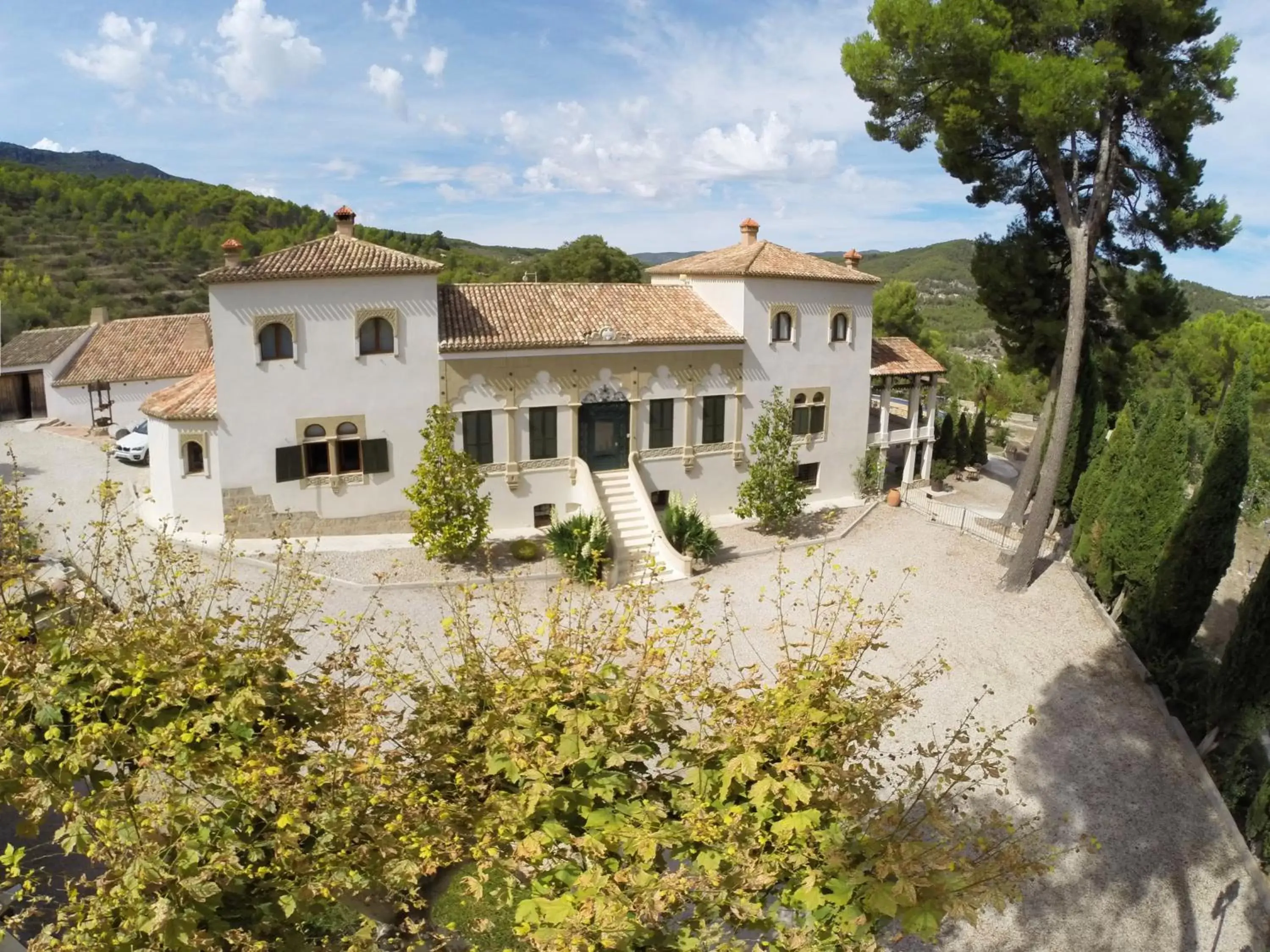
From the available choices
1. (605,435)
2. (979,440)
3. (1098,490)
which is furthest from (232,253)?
(979,440)

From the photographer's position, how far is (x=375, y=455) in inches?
784

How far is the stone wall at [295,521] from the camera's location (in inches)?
755

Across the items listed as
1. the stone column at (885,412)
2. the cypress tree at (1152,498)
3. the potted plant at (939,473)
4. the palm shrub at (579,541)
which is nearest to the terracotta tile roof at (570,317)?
the palm shrub at (579,541)

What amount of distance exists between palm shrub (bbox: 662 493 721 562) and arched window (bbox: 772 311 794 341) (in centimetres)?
591

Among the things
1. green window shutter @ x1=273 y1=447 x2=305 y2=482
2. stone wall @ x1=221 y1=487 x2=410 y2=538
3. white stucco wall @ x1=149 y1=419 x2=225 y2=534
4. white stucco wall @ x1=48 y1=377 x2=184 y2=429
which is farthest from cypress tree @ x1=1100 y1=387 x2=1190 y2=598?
white stucco wall @ x1=48 y1=377 x2=184 y2=429

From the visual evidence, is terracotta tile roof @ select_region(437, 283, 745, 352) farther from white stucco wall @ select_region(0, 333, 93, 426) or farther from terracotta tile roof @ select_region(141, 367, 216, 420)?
white stucco wall @ select_region(0, 333, 93, 426)

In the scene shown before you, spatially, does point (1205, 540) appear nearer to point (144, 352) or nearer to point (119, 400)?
point (119, 400)

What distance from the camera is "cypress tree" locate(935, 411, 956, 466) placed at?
100ft

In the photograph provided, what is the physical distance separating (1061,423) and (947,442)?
469 inches

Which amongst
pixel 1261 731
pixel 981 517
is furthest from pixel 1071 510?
pixel 1261 731

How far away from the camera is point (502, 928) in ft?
27.6

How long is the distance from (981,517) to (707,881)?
71.3ft

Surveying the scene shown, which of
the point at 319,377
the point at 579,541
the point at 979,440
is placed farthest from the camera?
the point at 979,440

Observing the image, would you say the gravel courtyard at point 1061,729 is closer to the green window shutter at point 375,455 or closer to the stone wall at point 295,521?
the stone wall at point 295,521
